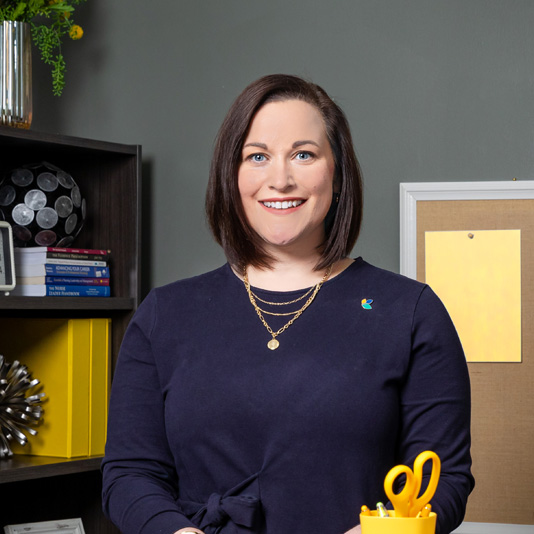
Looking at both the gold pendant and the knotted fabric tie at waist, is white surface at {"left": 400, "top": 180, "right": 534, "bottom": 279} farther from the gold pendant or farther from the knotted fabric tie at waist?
the knotted fabric tie at waist

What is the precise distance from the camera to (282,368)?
1207mm

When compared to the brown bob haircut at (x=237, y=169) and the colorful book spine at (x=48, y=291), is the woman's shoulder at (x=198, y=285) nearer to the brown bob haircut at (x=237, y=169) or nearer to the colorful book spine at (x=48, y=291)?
the brown bob haircut at (x=237, y=169)

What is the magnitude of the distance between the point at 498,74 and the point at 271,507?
122cm

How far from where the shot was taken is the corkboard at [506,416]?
6.19 feet

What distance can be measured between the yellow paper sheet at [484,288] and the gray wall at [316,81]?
0.46 ft

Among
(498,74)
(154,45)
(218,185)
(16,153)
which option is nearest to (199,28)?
(154,45)

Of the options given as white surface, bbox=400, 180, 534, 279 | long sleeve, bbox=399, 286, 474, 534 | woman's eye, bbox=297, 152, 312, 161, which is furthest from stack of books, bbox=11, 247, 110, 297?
long sleeve, bbox=399, 286, 474, 534

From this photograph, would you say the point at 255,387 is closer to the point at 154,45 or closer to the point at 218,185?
the point at 218,185

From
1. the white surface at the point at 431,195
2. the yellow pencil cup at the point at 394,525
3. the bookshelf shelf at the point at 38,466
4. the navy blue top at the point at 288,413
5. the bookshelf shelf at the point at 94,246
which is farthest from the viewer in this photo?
the bookshelf shelf at the point at 94,246

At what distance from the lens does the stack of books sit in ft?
6.39

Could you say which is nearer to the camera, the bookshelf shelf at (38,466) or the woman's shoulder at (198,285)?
the woman's shoulder at (198,285)

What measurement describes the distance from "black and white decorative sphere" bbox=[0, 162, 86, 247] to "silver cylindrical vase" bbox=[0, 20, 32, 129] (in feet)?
0.41

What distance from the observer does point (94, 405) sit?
2.01 metres

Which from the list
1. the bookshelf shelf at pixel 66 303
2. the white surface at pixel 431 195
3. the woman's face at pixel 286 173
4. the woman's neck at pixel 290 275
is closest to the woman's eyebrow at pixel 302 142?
the woman's face at pixel 286 173
